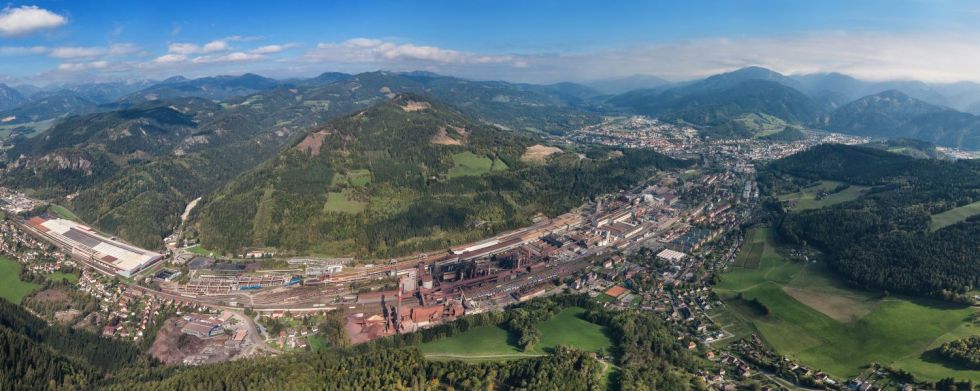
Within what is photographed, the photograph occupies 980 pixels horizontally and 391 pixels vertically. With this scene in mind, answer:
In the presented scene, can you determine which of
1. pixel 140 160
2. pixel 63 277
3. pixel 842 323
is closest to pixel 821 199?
pixel 842 323

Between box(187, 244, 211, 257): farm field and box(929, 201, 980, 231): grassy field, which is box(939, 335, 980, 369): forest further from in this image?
box(187, 244, 211, 257): farm field

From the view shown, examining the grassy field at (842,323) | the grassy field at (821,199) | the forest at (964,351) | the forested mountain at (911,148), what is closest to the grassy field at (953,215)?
the grassy field at (821,199)

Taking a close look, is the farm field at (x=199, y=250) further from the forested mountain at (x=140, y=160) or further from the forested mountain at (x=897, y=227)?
the forested mountain at (x=897, y=227)

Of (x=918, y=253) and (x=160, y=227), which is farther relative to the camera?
(x=160, y=227)

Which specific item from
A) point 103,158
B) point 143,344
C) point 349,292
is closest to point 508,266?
point 349,292

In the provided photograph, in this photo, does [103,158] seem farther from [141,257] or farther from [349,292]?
[349,292]

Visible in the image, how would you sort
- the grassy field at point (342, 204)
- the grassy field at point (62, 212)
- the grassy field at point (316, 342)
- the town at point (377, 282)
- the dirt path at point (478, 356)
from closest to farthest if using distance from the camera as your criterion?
the dirt path at point (478, 356)
the grassy field at point (316, 342)
the town at point (377, 282)
the grassy field at point (342, 204)
the grassy field at point (62, 212)
